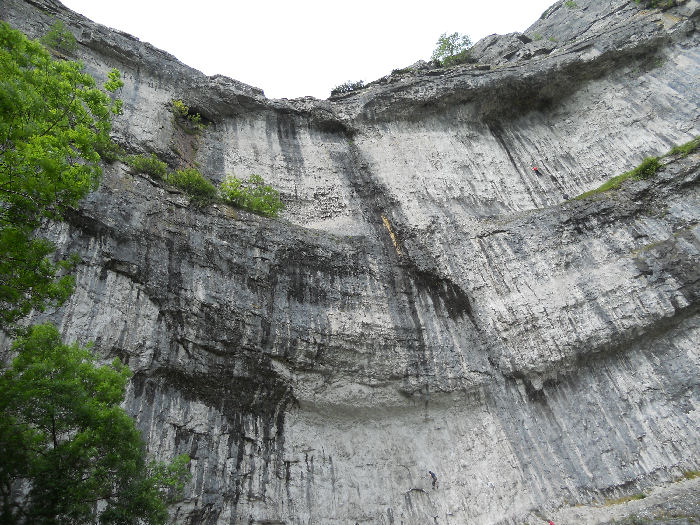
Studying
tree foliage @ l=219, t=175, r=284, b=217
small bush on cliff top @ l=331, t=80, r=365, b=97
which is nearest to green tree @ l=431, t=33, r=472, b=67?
small bush on cliff top @ l=331, t=80, r=365, b=97

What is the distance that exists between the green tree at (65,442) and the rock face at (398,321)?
389 cm

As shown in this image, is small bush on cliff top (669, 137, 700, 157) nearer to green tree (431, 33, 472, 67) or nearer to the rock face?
the rock face

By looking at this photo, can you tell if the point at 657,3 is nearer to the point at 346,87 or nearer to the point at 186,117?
the point at 346,87

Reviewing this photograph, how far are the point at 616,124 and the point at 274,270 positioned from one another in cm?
1631

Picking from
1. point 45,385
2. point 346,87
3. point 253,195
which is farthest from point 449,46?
point 45,385

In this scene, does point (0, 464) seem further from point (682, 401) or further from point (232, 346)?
point (682, 401)

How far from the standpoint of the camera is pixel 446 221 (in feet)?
59.0

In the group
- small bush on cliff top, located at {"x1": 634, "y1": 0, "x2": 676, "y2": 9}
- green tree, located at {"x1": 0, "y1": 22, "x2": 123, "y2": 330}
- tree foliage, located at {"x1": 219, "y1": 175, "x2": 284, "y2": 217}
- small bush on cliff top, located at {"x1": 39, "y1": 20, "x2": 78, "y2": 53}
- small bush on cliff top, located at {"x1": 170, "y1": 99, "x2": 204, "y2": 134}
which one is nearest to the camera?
green tree, located at {"x1": 0, "y1": 22, "x2": 123, "y2": 330}

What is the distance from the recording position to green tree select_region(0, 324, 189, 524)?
22.2 ft

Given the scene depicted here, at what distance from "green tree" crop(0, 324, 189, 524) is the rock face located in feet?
12.8

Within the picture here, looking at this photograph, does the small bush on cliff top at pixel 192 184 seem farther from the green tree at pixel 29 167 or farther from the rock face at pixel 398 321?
the green tree at pixel 29 167

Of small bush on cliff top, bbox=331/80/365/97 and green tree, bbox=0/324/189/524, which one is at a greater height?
small bush on cliff top, bbox=331/80/365/97

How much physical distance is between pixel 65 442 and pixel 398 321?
10345mm

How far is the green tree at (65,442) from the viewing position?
22.2 feet
